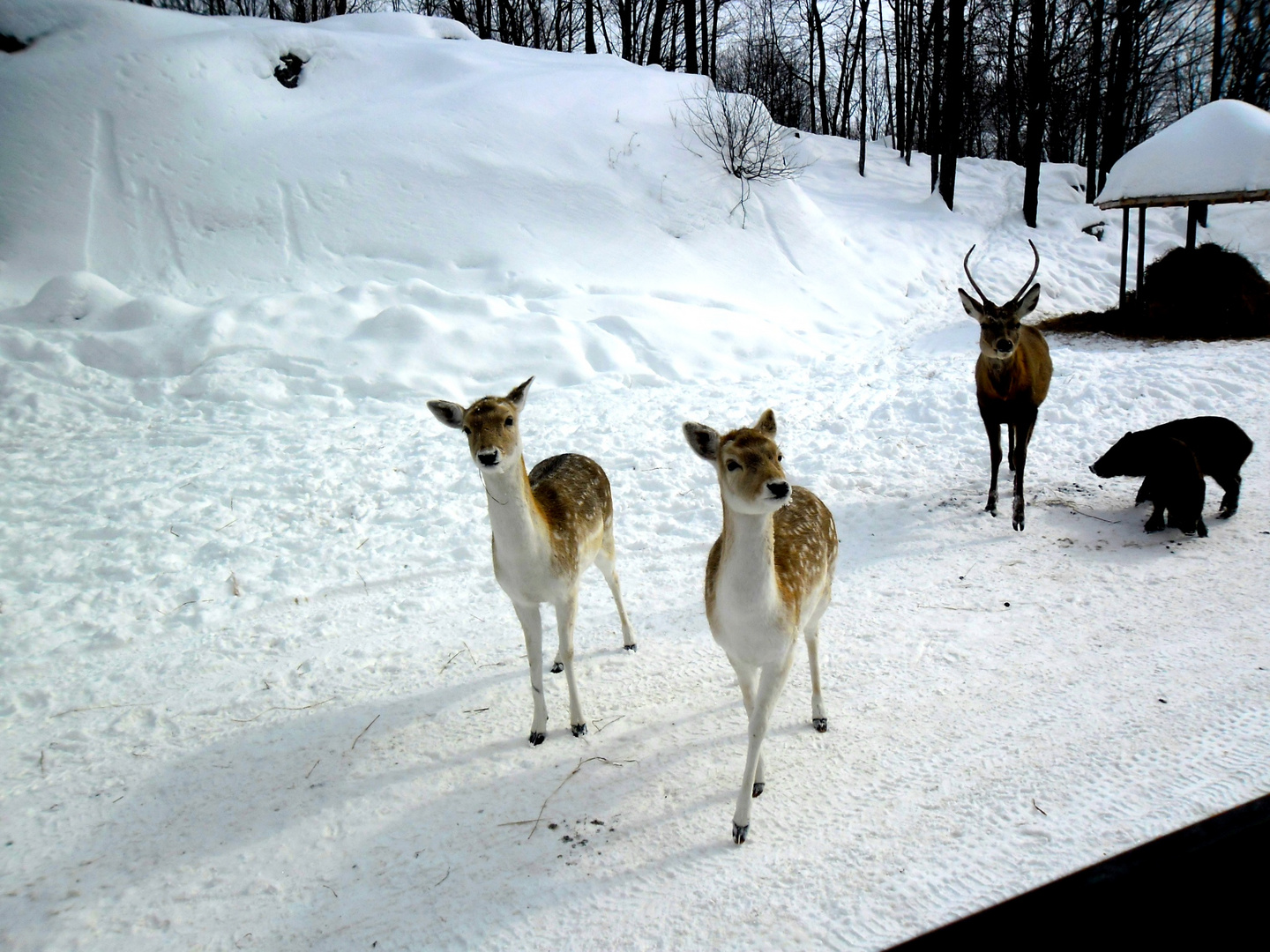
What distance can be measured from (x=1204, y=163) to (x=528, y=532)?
1304 cm

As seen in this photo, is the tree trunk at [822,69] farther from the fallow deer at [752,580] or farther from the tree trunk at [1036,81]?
the fallow deer at [752,580]

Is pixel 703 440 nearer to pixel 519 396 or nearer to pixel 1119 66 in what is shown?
pixel 519 396

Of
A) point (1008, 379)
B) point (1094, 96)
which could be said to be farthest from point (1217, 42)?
point (1008, 379)

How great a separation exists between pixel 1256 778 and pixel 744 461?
2.44m

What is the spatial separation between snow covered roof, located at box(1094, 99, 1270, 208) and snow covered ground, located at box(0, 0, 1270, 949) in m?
2.76

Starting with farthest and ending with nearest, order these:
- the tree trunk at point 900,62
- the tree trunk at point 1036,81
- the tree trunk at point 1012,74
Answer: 1. the tree trunk at point 900,62
2. the tree trunk at point 1012,74
3. the tree trunk at point 1036,81

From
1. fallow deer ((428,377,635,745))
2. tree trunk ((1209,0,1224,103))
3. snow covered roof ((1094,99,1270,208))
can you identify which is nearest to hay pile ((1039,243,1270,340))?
snow covered roof ((1094,99,1270,208))

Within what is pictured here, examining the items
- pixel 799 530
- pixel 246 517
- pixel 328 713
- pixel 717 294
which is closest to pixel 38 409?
pixel 246 517

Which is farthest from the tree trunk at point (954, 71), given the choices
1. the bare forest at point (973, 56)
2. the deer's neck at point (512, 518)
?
the deer's neck at point (512, 518)

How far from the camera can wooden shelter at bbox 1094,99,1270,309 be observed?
11336 millimetres

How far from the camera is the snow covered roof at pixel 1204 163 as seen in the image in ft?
37.2

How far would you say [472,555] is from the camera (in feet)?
19.2

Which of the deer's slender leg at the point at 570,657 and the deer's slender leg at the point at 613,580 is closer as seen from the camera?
the deer's slender leg at the point at 570,657

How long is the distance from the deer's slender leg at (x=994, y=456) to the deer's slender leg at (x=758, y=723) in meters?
4.06
